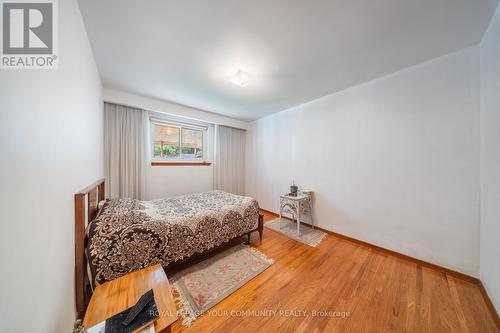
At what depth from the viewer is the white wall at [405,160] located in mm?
1750

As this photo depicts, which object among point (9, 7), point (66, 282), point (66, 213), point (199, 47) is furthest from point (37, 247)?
point (199, 47)

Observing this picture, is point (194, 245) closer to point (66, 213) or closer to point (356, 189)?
point (66, 213)

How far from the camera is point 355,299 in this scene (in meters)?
1.52

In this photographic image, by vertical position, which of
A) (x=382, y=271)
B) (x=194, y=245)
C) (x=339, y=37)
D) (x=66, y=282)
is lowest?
(x=382, y=271)

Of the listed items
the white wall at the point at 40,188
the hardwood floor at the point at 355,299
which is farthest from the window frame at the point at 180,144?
the hardwood floor at the point at 355,299

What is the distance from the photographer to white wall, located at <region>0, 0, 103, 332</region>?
50 centimetres

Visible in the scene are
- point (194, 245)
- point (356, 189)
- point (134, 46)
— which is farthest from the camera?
point (356, 189)

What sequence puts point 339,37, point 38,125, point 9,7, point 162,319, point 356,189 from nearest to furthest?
point 9,7, point 38,125, point 162,319, point 339,37, point 356,189

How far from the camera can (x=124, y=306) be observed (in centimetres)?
97

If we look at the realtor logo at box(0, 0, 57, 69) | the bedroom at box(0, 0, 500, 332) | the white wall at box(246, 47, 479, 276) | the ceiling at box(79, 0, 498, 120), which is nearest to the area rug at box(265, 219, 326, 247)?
the bedroom at box(0, 0, 500, 332)

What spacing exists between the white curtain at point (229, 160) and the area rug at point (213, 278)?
2.08 meters

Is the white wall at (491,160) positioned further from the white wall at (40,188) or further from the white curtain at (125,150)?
the white curtain at (125,150)

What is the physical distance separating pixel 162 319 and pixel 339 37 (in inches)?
102

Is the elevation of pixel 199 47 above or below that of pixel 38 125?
above
